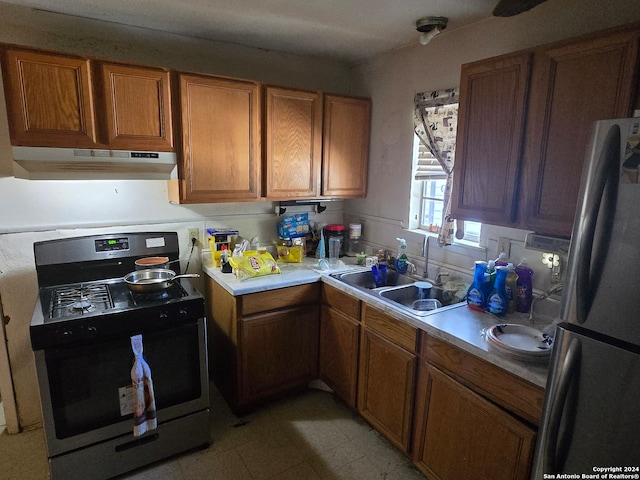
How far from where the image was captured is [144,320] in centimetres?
183

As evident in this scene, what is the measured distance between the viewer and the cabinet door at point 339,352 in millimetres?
2225

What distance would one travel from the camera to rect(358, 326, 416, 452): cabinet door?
188 cm

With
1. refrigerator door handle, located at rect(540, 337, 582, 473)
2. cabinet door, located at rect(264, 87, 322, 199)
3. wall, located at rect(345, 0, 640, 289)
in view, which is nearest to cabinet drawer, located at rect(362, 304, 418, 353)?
wall, located at rect(345, 0, 640, 289)

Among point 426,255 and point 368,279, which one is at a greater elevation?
point 426,255

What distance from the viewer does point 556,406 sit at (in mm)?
1136

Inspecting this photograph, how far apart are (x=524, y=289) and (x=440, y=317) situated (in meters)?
0.43

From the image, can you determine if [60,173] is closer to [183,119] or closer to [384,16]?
[183,119]

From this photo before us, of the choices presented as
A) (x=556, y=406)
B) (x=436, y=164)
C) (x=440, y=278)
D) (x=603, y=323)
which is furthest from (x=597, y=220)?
(x=436, y=164)

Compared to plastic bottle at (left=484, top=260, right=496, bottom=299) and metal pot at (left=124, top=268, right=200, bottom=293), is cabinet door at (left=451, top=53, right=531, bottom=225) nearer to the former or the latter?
plastic bottle at (left=484, top=260, right=496, bottom=299)

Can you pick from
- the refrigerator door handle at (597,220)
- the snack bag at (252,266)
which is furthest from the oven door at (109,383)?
the refrigerator door handle at (597,220)

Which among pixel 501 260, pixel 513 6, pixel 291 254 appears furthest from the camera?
pixel 291 254

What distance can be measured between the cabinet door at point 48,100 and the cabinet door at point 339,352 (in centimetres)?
160

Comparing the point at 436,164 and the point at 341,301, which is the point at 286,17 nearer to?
the point at 436,164

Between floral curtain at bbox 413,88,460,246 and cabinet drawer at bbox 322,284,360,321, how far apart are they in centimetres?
63
